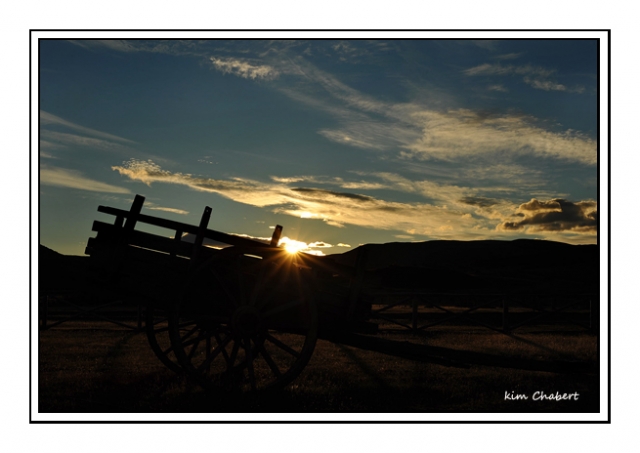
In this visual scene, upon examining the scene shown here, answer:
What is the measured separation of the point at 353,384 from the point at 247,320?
2.20 m

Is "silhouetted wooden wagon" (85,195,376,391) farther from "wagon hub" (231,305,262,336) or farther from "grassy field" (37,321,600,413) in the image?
"grassy field" (37,321,600,413)

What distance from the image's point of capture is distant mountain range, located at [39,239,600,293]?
683 centimetres

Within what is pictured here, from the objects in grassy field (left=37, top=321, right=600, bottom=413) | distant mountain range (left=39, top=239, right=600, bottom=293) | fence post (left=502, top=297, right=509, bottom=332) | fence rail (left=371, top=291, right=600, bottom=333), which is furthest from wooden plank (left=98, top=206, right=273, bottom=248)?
fence post (left=502, top=297, right=509, bottom=332)

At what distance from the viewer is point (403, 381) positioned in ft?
27.3

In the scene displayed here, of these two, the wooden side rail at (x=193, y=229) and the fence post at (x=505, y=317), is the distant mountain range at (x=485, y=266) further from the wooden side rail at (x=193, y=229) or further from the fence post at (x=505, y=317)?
the fence post at (x=505, y=317)

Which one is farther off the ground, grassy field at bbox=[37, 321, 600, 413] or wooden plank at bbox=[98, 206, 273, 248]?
wooden plank at bbox=[98, 206, 273, 248]

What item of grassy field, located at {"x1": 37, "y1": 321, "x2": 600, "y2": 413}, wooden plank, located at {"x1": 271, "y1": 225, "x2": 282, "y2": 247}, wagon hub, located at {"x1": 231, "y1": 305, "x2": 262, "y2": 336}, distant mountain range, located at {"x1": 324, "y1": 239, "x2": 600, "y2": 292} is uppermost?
wooden plank, located at {"x1": 271, "y1": 225, "x2": 282, "y2": 247}

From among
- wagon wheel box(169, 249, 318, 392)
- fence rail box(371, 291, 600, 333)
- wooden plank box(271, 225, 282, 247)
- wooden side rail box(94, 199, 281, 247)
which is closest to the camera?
wagon wheel box(169, 249, 318, 392)

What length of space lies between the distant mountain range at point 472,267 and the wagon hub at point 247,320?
65.5 inches

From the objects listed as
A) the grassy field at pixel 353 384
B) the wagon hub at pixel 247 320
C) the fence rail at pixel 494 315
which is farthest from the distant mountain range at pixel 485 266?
the grassy field at pixel 353 384

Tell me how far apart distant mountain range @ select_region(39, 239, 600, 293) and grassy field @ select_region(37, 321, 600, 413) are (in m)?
1.32

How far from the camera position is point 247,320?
6.66 metres

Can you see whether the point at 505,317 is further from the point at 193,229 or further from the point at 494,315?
the point at 193,229

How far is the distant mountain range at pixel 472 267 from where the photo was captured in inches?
269
